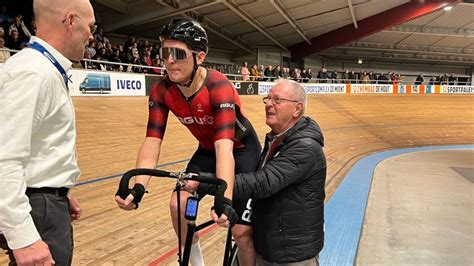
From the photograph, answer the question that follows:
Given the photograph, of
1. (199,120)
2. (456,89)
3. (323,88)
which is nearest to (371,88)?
(323,88)

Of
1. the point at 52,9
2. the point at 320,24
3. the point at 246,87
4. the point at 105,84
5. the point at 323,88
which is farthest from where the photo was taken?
the point at 320,24

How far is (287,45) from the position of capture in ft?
86.6

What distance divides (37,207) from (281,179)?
2.94ft

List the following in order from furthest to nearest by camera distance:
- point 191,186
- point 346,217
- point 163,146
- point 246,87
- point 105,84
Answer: point 246,87
point 105,84
point 163,146
point 346,217
point 191,186

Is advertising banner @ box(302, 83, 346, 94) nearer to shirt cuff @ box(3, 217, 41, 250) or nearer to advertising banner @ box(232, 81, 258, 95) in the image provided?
advertising banner @ box(232, 81, 258, 95)

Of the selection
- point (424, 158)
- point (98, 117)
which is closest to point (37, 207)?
point (98, 117)

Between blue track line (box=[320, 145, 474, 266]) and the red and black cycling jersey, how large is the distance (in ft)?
5.23

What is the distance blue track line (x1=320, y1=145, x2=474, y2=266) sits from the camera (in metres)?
3.06

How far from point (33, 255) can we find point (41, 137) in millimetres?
326

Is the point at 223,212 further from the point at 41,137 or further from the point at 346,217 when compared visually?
the point at 346,217

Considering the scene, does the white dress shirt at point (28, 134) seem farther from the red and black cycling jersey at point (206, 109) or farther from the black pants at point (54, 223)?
the red and black cycling jersey at point (206, 109)

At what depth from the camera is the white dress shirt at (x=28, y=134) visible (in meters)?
0.96

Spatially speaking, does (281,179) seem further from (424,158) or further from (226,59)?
(226,59)

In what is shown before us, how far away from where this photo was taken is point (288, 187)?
1635 mm
